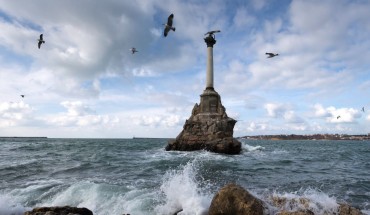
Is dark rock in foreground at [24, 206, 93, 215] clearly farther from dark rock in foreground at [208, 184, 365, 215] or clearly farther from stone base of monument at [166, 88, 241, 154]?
stone base of monument at [166, 88, 241, 154]

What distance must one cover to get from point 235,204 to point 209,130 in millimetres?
35028

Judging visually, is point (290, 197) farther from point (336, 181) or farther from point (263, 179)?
point (336, 181)

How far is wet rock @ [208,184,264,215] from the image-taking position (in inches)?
291

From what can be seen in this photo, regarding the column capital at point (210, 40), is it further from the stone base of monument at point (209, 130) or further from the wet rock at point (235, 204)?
the wet rock at point (235, 204)

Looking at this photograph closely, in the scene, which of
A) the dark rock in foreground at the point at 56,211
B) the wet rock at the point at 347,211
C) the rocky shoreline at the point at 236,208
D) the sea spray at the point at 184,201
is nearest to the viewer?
the dark rock in foreground at the point at 56,211

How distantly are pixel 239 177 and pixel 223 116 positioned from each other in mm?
27110

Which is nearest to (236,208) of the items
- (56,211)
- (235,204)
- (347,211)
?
(235,204)

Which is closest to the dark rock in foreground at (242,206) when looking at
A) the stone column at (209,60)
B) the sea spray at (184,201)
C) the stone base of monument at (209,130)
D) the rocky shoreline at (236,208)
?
the rocky shoreline at (236,208)

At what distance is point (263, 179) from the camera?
52.8ft

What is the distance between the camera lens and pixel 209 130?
42.4 m

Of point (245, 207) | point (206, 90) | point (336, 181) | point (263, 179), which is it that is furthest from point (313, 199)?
point (206, 90)

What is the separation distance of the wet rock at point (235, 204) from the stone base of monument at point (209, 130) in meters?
30.0

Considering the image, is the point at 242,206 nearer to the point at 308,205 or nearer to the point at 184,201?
the point at 308,205

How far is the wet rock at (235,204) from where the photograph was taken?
24.2ft
